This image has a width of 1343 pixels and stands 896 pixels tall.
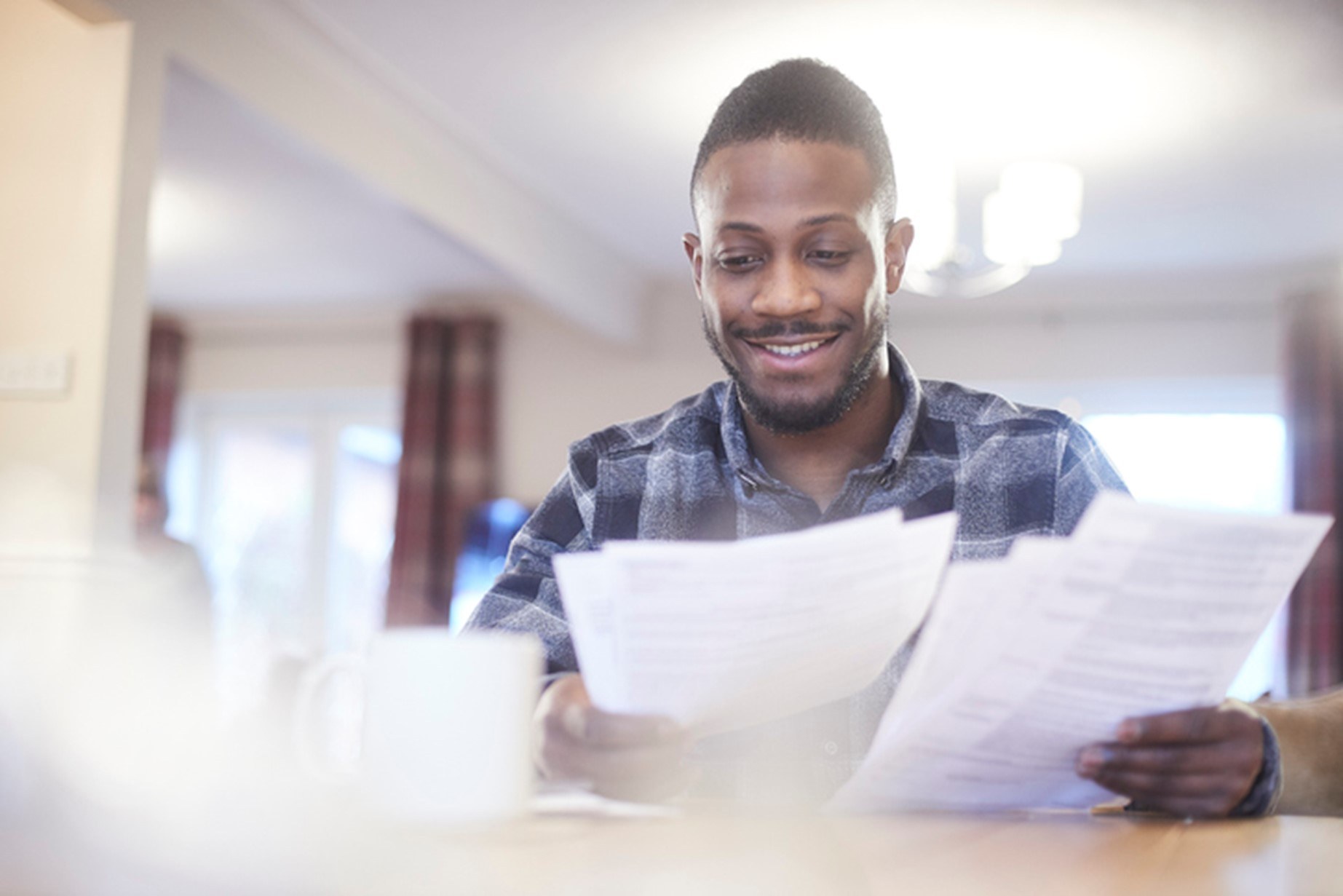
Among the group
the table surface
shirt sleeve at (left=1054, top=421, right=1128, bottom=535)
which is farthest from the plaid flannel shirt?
the table surface

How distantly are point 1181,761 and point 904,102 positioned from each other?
10.3ft

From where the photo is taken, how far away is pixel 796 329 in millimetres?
1280

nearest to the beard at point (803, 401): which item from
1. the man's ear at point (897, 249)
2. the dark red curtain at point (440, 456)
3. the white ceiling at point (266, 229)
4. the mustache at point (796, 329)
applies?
the mustache at point (796, 329)

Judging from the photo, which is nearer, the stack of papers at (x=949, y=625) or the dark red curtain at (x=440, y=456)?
the stack of papers at (x=949, y=625)

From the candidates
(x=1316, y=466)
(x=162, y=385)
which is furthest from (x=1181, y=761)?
(x=162, y=385)

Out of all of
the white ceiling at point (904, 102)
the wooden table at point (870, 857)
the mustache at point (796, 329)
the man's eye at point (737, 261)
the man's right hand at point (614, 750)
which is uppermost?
the white ceiling at point (904, 102)

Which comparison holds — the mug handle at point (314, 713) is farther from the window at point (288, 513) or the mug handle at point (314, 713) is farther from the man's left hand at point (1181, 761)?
the window at point (288, 513)

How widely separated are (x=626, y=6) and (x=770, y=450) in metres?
2.14

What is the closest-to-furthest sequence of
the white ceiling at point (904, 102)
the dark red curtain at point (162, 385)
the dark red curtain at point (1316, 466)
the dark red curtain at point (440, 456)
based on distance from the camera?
the white ceiling at point (904, 102) < the dark red curtain at point (1316, 466) < the dark red curtain at point (440, 456) < the dark red curtain at point (162, 385)

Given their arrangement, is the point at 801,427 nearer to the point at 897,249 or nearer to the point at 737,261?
the point at 737,261

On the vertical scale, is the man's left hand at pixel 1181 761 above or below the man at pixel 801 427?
below

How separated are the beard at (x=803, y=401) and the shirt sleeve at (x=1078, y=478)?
0.22m

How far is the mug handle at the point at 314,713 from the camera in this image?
0.72m

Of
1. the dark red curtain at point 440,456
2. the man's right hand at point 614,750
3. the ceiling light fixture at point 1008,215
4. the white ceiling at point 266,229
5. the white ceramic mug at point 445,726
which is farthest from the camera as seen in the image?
the dark red curtain at point 440,456
